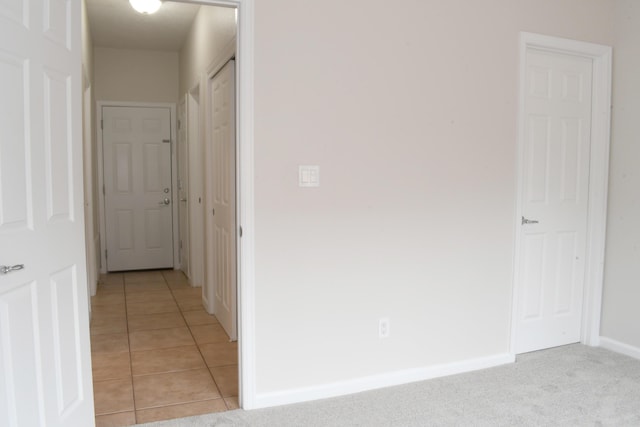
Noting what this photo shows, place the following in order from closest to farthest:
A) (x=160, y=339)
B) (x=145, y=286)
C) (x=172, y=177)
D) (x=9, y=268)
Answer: (x=9, y=268)
(x=160, y=339)
(x=145, y=286)
(x=172, y=177)

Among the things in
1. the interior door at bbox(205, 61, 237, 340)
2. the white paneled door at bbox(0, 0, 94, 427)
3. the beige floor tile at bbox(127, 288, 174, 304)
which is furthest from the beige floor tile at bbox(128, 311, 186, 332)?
the white paneled door at bbox(0, 0, 94, 427)

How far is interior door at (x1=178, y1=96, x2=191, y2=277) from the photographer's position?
5.64 metres

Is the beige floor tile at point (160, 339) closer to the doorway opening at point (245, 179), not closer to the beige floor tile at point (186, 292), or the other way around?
the beige floor tile at point (186, 292)

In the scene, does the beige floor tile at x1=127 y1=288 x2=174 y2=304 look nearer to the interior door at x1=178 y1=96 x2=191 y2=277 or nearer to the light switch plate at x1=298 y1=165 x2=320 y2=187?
the interior door at x1=178 y1=96 x2=191 y2=277

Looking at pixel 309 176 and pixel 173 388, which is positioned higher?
pixel 309 176

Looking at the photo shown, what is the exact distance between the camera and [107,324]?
411 centimetres

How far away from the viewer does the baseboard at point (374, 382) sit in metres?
2.66

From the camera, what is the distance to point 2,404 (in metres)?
1.66

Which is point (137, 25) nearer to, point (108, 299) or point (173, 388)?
point (108, 299)

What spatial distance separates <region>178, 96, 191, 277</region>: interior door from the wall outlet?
130 inches

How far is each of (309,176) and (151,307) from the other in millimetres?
2731

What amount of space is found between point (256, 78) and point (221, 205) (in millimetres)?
1633

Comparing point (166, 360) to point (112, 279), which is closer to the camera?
point (166, 360)

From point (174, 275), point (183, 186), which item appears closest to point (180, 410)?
point (174, 275)
